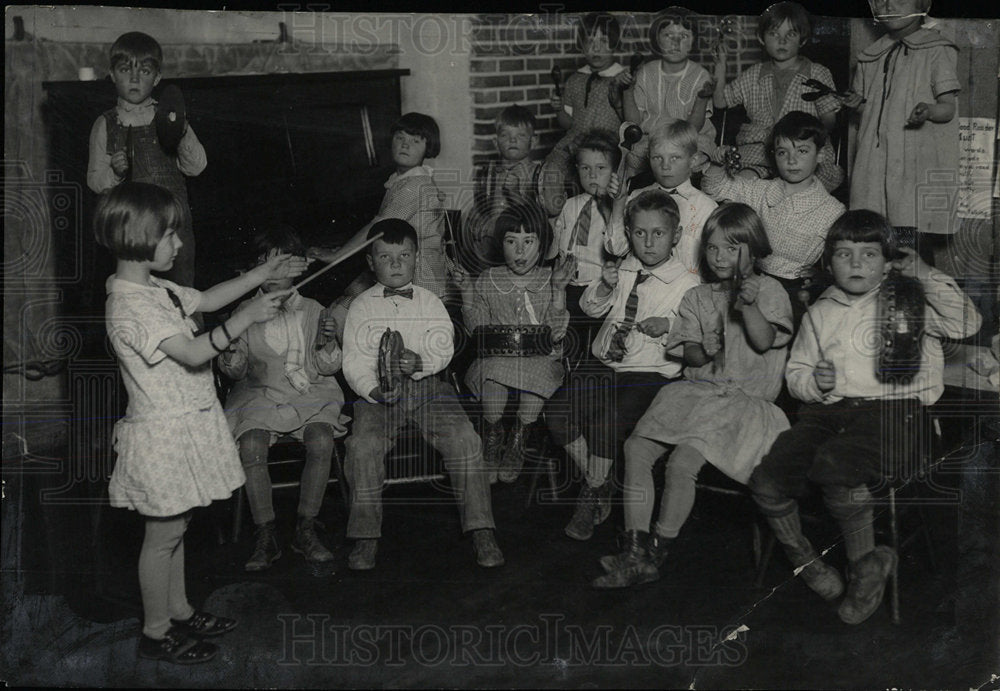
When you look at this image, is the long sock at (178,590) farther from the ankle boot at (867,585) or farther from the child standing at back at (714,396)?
the ankle boot at (867,585)

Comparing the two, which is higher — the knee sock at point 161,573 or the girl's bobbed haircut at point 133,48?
the girl's bobbed haircut at point 133,48

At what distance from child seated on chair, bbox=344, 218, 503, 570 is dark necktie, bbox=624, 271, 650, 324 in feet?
2.10

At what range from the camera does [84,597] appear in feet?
12.7

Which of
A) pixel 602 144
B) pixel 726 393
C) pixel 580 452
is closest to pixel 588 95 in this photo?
pixel 602 144

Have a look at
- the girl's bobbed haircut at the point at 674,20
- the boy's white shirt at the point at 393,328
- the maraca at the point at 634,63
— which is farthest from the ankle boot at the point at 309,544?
the girl's bobbed haircut at the point at 674,20

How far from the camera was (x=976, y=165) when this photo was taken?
3814mm

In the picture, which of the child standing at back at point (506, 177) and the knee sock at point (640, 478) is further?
the child standing at back at point (506, 177)

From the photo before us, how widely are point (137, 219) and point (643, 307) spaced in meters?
1.71

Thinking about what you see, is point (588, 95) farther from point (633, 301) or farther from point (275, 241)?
point (275, 241)

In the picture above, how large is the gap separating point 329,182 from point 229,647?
1.66 metres

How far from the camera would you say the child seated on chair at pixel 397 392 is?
3.85 metres

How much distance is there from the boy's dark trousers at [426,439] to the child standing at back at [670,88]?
1092 mm

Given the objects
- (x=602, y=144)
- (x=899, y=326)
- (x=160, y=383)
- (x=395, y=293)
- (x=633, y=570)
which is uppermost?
(x=602, y=144)

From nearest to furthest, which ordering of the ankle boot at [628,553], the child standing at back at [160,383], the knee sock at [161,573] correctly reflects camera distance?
the child standing at back at [160,383], the knee sock at [161,573], the ankle boot at [628,553]
